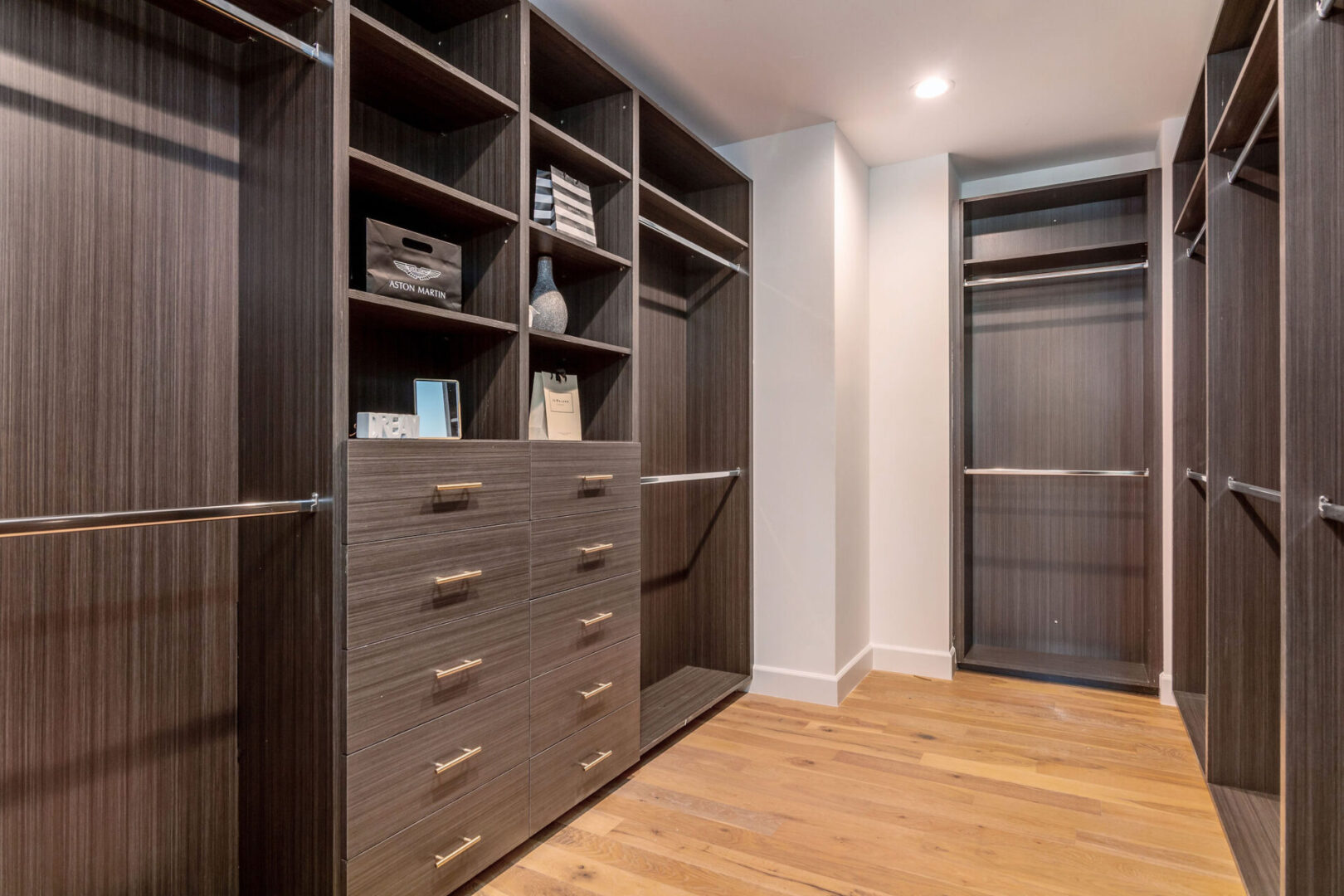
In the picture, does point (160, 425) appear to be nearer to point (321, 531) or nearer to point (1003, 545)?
point (321, 531)

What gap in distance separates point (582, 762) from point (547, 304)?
130 centimetres

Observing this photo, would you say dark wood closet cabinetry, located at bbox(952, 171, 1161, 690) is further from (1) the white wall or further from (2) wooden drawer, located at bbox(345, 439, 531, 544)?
(2) wooden drawer, located at bbox(345, 439, 531, 544)

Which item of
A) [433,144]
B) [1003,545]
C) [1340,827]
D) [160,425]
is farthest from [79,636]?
[1003,545]

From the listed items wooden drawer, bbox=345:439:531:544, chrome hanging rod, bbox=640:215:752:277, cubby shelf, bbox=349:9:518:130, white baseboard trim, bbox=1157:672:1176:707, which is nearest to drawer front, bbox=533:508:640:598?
wooden drawer, bbox=345:439:531:544

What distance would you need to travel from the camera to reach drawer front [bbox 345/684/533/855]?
1.38 m

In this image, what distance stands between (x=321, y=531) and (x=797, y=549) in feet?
6.62

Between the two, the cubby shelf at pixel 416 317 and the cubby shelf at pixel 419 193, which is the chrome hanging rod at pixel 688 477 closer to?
the cubby shelf at pixel 416 317

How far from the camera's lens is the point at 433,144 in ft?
6.38

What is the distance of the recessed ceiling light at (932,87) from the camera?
8.41 ft

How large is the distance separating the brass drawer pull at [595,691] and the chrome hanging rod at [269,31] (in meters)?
1.62

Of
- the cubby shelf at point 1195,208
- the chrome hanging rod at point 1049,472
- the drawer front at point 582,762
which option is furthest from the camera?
the chrome hanging rod at point 1049,472

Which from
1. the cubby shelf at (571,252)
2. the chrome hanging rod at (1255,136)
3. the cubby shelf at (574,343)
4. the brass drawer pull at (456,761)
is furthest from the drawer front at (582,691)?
the chrome hanging rod at (1255,136)

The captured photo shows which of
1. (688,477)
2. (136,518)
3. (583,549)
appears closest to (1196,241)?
(688,477)

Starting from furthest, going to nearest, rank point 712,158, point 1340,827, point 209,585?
point 712,158
point 209,585
point 1340,827
